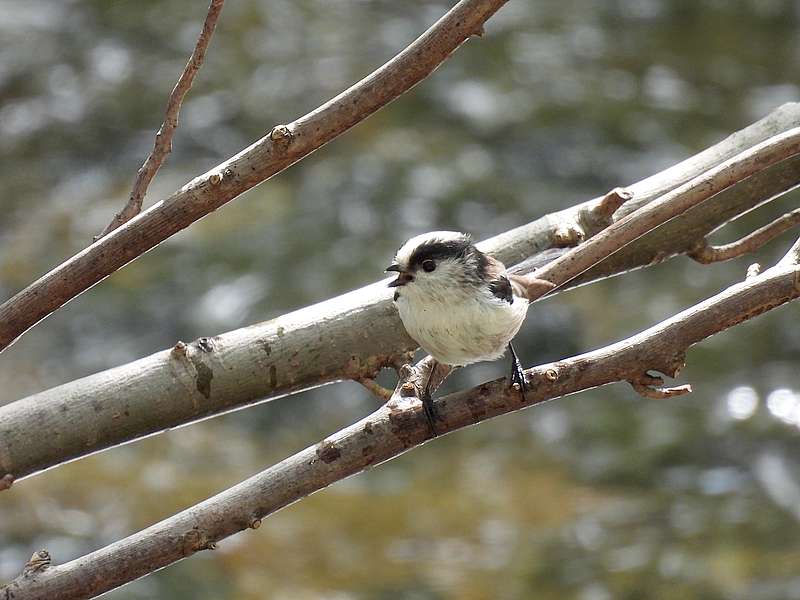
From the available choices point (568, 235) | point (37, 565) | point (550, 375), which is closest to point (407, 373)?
point (550, 375)

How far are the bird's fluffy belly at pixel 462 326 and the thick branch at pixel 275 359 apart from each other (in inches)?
5.9

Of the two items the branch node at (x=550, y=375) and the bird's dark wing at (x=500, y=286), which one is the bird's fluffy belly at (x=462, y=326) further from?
the branch node at (x=550, y=375)

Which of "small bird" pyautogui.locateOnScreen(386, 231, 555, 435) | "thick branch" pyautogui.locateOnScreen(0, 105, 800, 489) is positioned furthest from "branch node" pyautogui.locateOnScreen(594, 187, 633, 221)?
"small bird" pyautogui.locateOnScreen(386, 231, 555, 435)

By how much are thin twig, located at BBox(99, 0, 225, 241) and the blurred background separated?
3076 mm

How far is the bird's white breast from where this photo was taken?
92.1 inches

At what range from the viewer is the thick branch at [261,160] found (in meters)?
1.94

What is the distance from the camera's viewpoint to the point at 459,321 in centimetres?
237

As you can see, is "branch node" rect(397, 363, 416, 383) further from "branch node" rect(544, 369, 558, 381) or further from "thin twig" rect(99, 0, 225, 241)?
"thin twig" rect(99, 0, 225, 241)

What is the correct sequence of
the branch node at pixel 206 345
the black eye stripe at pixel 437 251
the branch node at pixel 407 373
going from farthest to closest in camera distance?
the black eye stripe at pixel 437 251 → the branch node at pixel 206 345 → the branch node at pixel 407 373

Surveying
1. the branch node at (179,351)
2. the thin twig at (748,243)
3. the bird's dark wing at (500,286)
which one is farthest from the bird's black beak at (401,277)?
the thin twig at (748,243)

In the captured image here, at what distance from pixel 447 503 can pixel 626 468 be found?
2.91 feet

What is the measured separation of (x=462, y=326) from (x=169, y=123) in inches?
29.1

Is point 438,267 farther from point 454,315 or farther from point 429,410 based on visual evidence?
point 429,410

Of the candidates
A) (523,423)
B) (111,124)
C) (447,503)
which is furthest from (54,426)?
(111,124)
